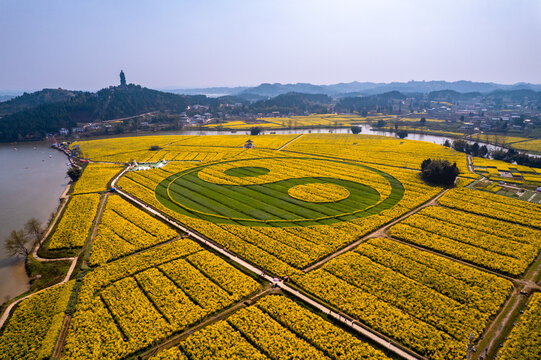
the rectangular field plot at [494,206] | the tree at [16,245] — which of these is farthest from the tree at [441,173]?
the tree at [16,245]

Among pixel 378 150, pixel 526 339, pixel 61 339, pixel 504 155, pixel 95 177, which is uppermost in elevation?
pixel 95 177

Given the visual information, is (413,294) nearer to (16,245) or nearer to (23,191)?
(16,245)

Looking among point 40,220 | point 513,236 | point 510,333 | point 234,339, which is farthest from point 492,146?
point 40,220

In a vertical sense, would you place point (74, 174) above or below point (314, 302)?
above

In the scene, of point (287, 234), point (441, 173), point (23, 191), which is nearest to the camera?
point (287, 234)

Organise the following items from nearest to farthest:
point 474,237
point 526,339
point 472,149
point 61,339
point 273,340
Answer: point 526,339, point 273,340, point 61,339, point 474,237, point 472,149

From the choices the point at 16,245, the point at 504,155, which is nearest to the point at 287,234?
the point at 16,245

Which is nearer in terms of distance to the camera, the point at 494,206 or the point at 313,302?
the point at 313,302
